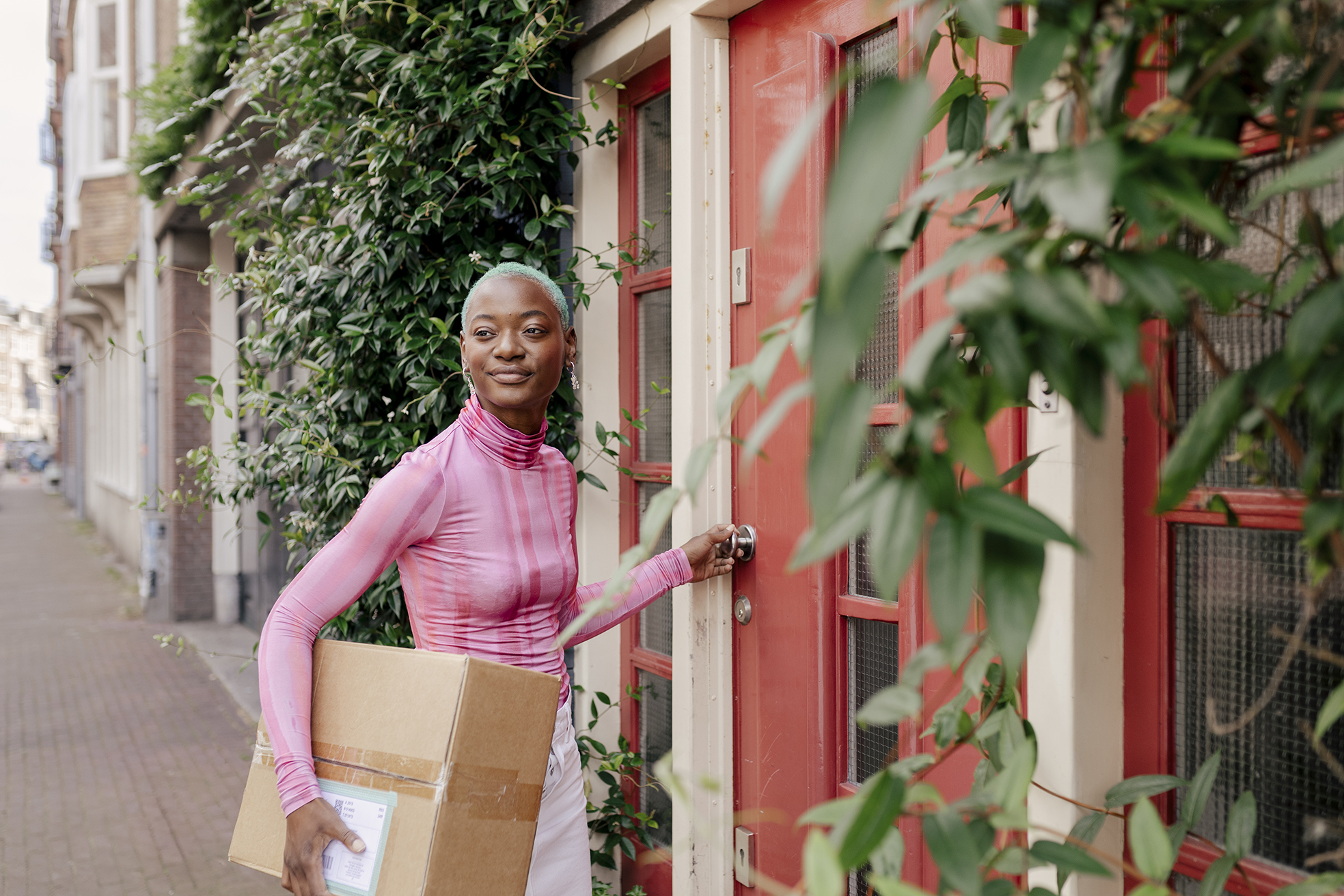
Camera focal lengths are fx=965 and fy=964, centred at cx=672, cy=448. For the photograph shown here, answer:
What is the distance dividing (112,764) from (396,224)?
4037mm

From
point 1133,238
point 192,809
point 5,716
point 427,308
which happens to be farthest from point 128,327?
point 1133,238

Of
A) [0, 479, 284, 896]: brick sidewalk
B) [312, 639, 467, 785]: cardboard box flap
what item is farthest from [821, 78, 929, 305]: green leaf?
[0, 479, 284, 896]: brick sidewalk

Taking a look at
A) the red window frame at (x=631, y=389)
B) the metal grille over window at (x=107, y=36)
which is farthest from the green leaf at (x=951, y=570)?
the metal grille over window at (x=107, y=36)

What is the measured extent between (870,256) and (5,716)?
7202mm

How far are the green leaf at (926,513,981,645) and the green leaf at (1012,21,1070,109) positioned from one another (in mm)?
302

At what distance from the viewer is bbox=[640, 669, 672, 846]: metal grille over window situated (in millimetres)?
2775

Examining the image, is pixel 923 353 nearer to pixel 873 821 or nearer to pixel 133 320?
pixel 873 821

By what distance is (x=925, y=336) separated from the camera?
2.08ft

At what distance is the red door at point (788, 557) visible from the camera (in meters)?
2.08

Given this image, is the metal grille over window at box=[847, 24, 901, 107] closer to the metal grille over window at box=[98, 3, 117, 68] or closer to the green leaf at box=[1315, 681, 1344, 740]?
the green leaf at box=[1315, 681, 1344, 740]

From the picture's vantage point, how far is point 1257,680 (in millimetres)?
1469

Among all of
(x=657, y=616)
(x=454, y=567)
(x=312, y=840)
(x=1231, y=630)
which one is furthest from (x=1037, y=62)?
(x=657, y=616)

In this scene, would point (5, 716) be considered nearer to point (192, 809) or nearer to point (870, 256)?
point (192, 809)

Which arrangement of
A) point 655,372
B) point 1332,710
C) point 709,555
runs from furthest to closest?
1. point 655,372
2. point 709,555
3. point 1332,710
